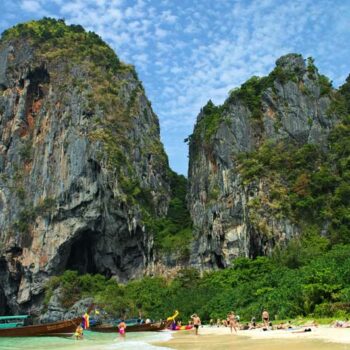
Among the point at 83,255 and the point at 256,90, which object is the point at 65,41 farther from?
the point at 83,255

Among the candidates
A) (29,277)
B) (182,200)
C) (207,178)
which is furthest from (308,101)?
(29,277)

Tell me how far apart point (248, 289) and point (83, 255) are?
26.2m

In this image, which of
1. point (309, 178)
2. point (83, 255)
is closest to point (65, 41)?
point (83, 255)

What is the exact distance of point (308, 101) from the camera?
45.6 metres

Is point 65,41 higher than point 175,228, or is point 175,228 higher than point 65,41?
point 65,41

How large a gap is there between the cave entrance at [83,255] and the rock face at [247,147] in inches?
418

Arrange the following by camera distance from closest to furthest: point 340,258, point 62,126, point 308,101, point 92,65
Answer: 1. point 340,258
2. point 308,101
3. point 62,126
4. point 92,65

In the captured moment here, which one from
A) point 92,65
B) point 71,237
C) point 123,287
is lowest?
point 123,287

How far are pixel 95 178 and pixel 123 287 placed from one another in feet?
35.9

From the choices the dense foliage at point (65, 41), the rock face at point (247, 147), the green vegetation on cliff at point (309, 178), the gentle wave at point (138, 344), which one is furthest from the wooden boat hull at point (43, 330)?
the dense foliage at point (65, 41)

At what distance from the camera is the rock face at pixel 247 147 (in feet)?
125

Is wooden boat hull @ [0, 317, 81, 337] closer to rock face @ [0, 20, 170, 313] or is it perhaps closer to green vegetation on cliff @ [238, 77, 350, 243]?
green vegetation on cliff @ [238, 77, 350, 243]

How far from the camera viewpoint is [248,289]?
85.9 ft

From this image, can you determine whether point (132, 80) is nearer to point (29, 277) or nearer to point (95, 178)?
point (95, 178)
